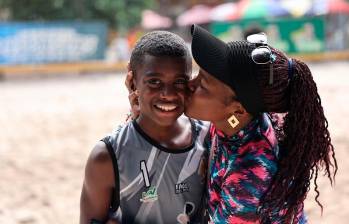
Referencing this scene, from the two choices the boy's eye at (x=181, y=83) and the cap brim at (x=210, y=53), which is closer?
the cap brim at (x=210, y=53)

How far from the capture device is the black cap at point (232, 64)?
1.58m

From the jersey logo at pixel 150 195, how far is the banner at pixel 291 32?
55.3ft

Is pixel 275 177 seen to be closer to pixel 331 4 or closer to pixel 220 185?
pixel 220 185

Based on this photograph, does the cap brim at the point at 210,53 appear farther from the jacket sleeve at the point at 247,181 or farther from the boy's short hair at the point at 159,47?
the jacket sleeve at the point at 247,181

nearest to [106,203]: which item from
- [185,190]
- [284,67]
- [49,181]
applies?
[185,190]

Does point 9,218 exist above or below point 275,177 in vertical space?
below

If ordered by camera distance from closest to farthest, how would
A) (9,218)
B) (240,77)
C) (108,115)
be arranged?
(240,77) < (9,218) < (108,115)

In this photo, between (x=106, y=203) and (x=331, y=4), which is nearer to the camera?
(x=106, y=203)

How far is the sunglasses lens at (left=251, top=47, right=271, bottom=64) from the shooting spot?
5.08 ft

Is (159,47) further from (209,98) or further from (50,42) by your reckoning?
(50,42)

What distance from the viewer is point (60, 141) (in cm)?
694

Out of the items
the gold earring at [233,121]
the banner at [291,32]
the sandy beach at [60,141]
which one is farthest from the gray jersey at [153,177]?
the banner at [291,32]

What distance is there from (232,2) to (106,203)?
1155 inches

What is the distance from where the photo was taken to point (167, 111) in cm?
175
